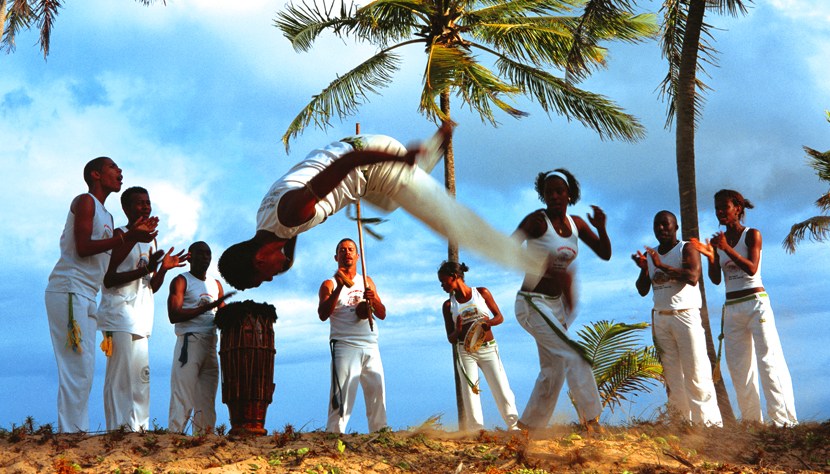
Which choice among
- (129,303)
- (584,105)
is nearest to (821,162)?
(584,105)

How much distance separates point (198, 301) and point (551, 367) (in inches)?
148

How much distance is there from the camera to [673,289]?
9680mm

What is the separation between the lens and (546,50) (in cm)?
1888

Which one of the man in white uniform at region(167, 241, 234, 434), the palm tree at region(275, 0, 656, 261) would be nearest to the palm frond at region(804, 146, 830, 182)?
the palm tree at region(275, 0, 656, 261)

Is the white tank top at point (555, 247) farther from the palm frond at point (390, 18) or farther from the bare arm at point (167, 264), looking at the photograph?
the palm frond at point (390, 18)

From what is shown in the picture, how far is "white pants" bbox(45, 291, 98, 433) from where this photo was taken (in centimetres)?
773

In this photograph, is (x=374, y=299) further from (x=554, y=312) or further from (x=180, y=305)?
(x=554, y=312)

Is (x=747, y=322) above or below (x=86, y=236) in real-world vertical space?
below

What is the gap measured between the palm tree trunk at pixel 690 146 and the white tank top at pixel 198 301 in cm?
759

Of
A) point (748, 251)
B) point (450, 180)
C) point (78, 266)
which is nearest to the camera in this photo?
point (78, 266)

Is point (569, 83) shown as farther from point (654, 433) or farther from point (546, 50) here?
point (654, 433)

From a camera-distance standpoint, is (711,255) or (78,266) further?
(711,255)

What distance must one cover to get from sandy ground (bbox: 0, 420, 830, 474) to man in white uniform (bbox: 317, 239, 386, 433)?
77.0 inches

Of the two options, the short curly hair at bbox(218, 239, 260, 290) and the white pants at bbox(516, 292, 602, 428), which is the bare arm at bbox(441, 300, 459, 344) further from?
the short curly hair at bbox(218, 239, 260, 290)
